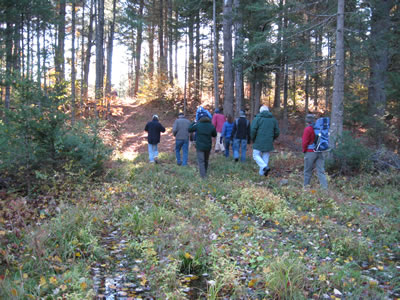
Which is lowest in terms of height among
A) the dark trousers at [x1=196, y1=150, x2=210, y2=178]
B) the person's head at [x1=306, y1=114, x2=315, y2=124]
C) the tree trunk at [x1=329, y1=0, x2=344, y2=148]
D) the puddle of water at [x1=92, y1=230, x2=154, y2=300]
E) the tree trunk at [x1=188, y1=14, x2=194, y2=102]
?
the puddle of water at [x1=92, y1=230, x2=154, y2=300]

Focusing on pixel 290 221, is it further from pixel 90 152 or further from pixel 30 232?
pixel 90 152

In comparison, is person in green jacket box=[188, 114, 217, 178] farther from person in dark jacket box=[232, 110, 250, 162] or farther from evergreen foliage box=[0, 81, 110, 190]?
evergreen foliage box=[0, 81, 110, 190]

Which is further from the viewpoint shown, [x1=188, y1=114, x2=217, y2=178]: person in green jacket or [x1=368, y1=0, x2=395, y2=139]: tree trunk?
[x1=368, y1=0, x2=395, y2=139]: tree trunk

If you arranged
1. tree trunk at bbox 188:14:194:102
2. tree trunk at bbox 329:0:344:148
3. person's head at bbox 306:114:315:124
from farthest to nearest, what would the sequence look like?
tree trunk at bbox 188:14:194:102 < tree trunk at bbox 329:0:344:148 < person's head at bbox 306:114:315:124

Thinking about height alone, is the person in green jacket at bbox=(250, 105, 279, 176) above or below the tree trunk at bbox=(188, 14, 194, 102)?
below

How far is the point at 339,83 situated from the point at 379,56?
4898 mm

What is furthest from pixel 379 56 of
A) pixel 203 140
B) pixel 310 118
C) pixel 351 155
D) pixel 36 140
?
pixel 36 140

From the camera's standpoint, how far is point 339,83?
11.1 m

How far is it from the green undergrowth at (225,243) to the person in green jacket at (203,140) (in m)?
1.85

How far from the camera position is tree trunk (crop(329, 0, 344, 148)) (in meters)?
10.9

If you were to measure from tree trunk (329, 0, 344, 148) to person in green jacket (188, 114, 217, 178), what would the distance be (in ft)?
14.0

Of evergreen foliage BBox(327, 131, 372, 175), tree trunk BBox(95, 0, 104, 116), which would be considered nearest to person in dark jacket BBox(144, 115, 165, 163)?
evergreen foliage BBox(327, 131, 372, 175)

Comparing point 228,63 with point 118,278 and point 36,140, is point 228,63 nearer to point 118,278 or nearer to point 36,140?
point 36,140

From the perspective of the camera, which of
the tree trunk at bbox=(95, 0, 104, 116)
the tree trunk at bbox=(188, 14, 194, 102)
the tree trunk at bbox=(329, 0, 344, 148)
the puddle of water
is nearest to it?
the puddle of water
